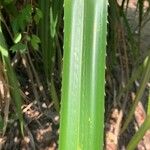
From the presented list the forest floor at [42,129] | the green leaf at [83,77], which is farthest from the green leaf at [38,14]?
the green leaf at [83,77]

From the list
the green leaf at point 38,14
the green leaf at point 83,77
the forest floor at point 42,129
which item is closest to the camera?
the green leaf at point 83,77

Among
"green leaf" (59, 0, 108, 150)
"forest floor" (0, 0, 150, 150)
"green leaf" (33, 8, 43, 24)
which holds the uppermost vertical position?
"green leaf" (59, 0, 108, 150)

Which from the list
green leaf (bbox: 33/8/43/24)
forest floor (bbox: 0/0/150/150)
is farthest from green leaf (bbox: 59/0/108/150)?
forest floor (bbox: 0/0/150/150)

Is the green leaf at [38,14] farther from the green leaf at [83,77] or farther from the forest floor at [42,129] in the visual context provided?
the green leaf at [83,77]

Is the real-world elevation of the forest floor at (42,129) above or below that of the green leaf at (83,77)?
below

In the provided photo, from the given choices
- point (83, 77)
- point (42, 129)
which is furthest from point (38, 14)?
point (83, 77)

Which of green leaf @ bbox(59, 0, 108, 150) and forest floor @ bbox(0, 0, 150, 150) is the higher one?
green leaf @ bbox(59, 0, 108, 150)

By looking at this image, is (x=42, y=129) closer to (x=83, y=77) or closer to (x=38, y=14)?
(x=38, y=14)

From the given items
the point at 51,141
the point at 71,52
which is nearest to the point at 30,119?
the point at 51,141

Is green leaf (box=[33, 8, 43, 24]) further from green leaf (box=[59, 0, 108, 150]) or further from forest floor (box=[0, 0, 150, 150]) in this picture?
green leaf (box=[59, 0, 108, 150])
